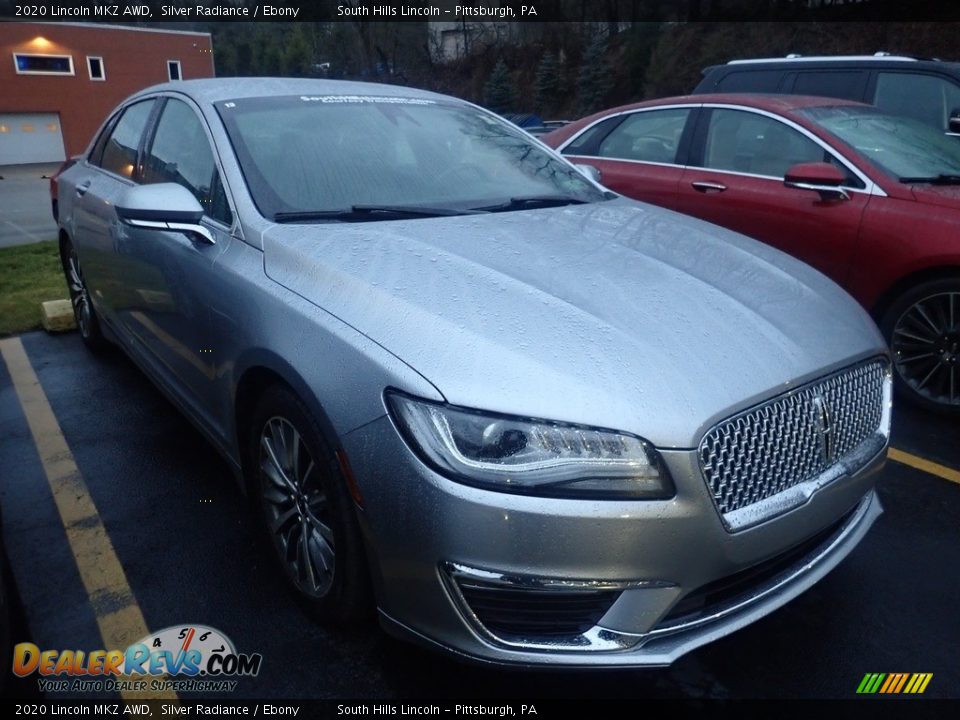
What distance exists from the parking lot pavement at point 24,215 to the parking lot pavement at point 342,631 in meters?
7.79

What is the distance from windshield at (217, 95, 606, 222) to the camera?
2.76 metres

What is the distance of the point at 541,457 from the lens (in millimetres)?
1760

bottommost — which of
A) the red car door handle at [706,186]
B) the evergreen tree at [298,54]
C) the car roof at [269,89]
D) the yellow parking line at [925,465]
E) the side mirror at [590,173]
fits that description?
the yellow parking line at [925,465]

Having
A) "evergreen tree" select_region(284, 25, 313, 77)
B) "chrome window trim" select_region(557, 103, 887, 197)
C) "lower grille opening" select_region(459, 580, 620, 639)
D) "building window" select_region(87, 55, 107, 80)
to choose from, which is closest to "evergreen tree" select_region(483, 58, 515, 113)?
"building window" select_region(87, 55, 107, 80)

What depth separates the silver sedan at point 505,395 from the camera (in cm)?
175

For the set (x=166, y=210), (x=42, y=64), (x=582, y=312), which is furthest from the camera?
(x=42, y=64)

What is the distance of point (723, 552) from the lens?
181 cm

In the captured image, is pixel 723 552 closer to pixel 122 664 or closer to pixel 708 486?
pixel 708 486

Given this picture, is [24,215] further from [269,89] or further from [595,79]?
[595,79]

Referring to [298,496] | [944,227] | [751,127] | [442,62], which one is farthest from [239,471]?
[442,62]

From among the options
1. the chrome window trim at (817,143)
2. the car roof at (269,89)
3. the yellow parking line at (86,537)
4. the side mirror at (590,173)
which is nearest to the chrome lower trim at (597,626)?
the yellow parking line at (86,537)

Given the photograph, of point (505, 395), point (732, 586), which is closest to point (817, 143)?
point (732, 586)

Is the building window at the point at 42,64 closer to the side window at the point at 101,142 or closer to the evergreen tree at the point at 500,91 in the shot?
the evergreen tree at the point at 500,91

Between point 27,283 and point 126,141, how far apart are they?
377cm
